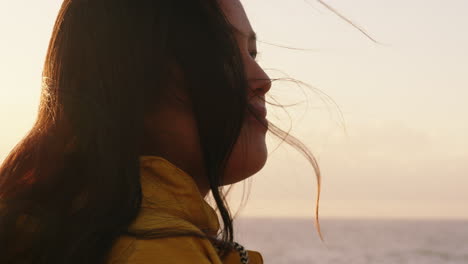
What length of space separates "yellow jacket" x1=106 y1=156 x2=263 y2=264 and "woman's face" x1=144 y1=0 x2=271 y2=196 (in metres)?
0.16

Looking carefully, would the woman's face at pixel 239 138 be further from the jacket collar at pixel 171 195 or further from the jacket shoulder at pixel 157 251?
the jacket shoulder at pixel 157 251

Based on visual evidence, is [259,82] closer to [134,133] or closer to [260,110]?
[260,110]

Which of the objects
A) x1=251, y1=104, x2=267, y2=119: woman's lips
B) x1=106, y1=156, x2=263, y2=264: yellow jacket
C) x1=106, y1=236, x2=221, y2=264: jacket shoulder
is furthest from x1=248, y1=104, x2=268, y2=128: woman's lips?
x1=106, y1=236, x2=221, y2=264: jacket shoulder

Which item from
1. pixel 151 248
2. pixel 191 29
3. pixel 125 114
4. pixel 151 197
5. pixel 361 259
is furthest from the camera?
pixel 361 259

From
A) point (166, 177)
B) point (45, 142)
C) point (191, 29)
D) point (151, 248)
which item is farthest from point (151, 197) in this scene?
point (191, 29)

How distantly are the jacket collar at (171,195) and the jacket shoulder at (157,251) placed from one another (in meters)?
0.09

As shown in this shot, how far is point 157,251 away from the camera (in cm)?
116

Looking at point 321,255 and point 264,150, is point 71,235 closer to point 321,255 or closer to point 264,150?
point 264,150

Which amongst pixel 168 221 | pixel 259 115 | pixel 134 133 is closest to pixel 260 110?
pixel 259 115

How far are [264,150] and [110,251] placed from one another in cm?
56

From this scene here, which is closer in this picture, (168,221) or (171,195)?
(168,221)

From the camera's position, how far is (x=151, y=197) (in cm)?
132

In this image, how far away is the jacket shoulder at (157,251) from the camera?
45.3 inches

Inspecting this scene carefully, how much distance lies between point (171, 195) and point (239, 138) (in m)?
0.30
